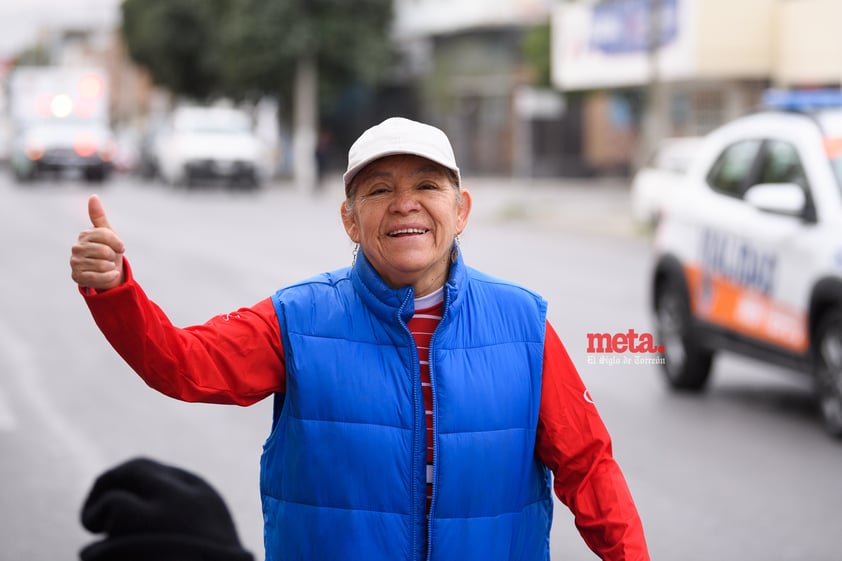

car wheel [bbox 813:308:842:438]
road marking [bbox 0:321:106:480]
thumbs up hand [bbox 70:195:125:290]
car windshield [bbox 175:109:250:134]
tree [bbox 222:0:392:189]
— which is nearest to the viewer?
thumbs up hand [bbox 70:195:125:290]

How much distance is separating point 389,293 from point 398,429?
281mm

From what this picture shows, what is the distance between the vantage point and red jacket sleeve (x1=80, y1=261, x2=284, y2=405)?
9.91 ft

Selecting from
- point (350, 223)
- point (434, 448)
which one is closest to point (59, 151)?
point (350, 223)

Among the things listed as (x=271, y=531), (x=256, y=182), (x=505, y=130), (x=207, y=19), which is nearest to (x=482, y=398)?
(x=271, y=531)

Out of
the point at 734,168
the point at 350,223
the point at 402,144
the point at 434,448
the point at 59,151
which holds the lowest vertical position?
the point at 59,151

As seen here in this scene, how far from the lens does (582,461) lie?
129 inches

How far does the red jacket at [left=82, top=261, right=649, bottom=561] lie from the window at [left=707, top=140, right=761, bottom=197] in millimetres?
6824

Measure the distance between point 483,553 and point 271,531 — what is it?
1.51 ft

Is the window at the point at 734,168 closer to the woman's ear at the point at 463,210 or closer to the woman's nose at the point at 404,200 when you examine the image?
the woman's ear at the point at 463,210

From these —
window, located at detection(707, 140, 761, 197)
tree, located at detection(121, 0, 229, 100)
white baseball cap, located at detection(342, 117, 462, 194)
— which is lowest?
tree, located at detection(121, 0, 229, 100)

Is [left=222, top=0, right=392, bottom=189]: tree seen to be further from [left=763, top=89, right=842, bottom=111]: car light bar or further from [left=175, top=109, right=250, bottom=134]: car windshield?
[left=763, top=89, right=842, bottom=111]: car light bar

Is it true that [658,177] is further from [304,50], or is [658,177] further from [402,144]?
[304,50]

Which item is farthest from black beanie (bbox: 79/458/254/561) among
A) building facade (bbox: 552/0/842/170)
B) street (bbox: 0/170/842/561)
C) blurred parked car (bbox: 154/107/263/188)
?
blurred parked car (bbox: 154/107/263/188)

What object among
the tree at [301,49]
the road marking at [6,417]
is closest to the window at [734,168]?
the road marking at [6,417]
